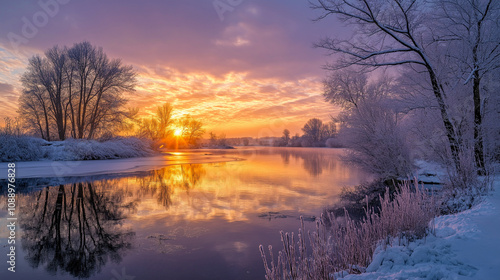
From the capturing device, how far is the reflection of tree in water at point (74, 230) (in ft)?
13.1

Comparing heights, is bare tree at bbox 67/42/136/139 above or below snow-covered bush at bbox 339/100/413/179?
above

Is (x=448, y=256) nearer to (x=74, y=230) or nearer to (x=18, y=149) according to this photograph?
(x=74, y=230)

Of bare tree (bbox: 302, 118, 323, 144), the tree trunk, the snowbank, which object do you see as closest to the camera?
the tree trunk

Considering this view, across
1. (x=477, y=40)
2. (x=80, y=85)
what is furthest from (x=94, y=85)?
(x=477, y=40)

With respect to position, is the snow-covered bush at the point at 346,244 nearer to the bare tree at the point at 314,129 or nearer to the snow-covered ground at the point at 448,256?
the snow-covered ground at the point at 448,256

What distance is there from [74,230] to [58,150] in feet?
56.9

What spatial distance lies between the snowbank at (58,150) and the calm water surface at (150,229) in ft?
32.3

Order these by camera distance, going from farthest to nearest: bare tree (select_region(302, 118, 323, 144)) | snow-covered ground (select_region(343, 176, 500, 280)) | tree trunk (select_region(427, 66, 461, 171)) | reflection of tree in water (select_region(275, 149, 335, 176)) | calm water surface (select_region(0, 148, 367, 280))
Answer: bare tree (select_region(302, 118, 323, 144))
reflection of tree in water (select_region(275, 149, 335, 176))
tree trunk (select_region(427, 66, 461, 171))
calm water surface (select_region(0, 148, 367, 280))
snow-covered ground (select_region(343, 176, 500, 280))

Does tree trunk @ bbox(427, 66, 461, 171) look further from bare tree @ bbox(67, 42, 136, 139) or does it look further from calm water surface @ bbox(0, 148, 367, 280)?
bare tree @ bbox(67, 42, 136, 139)

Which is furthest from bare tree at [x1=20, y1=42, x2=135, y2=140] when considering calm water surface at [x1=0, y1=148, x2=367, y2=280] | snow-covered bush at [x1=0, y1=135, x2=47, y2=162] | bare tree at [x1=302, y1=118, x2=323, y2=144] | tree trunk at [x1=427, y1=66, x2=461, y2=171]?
bare tree at [x1=302, y1=118, x2=323, y2=144]

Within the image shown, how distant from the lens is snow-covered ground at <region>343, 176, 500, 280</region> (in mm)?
2477

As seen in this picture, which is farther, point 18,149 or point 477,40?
→ point 18,149

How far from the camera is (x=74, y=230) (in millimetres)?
5223

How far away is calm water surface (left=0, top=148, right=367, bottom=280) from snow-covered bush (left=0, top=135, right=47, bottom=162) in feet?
32.0
